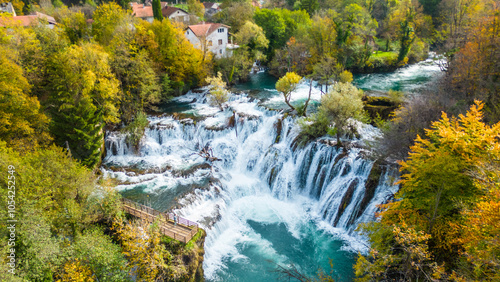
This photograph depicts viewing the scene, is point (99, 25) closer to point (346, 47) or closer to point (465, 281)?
point (346, 47)

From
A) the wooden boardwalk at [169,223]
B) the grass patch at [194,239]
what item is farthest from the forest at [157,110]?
the wooden boardwalk at [169,223]

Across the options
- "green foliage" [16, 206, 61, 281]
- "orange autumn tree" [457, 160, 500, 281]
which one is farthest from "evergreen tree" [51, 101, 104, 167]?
"orange autumn tree" [457, 160, 500, 281]

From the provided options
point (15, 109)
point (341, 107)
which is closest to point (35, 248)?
point (15, 109)

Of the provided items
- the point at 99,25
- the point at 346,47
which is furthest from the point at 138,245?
the point at 346,47

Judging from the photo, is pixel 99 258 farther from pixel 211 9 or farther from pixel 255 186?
pixel 211 9

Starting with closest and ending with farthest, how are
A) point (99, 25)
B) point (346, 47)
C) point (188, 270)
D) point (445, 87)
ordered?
point (188, 270) < point (445, 87) < point (99, 25) < point (346, 47)

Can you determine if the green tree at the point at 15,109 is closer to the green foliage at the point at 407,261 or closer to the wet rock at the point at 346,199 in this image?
the green foliage at the point at 407,261
